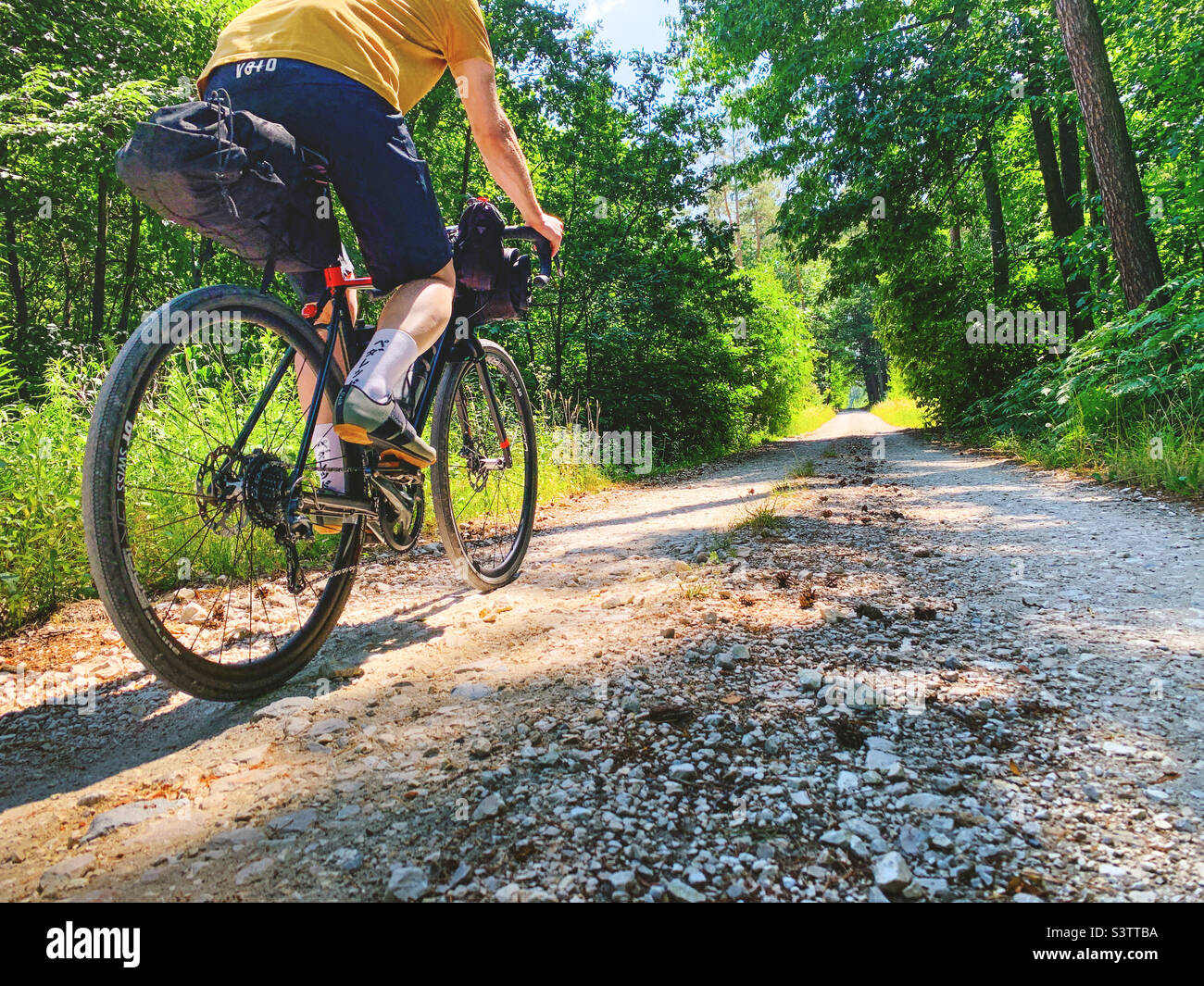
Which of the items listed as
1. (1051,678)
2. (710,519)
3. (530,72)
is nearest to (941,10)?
(530,72)

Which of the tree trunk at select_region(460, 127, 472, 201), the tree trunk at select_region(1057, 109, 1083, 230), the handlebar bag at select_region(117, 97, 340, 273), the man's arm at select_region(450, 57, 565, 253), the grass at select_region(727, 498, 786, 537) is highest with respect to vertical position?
the tree trunk at select_region(460, 127, 472, 201)

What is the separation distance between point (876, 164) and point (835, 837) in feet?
41.5

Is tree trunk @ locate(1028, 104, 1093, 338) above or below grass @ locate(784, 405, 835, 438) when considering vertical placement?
above

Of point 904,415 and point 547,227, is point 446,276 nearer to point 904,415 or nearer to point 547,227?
point 547,227

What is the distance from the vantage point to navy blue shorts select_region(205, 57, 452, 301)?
1.69 metres

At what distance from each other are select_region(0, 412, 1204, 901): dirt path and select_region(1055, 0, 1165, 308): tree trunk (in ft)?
17.9

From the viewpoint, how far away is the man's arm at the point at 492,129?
2035 millimetres

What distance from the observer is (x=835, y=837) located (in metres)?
1.07

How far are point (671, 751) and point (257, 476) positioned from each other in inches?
51.2

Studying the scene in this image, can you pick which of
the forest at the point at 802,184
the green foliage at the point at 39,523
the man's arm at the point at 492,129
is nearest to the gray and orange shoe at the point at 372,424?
the man's arm at the point at 492,129

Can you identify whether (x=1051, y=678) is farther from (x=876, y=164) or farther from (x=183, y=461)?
(x=876, y=164)

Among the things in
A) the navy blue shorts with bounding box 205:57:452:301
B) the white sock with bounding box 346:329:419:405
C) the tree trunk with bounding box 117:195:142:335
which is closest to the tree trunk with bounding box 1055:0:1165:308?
the navy blue shorts with bounding box 205:57:452:301

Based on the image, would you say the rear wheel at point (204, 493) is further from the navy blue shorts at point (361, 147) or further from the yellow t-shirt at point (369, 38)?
the yellow t-shirt at point (369, 38)

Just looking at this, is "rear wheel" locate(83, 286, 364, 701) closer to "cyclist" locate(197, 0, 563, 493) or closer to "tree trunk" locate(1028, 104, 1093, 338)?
"cyclist" locate(197, 0, 563, 493)
